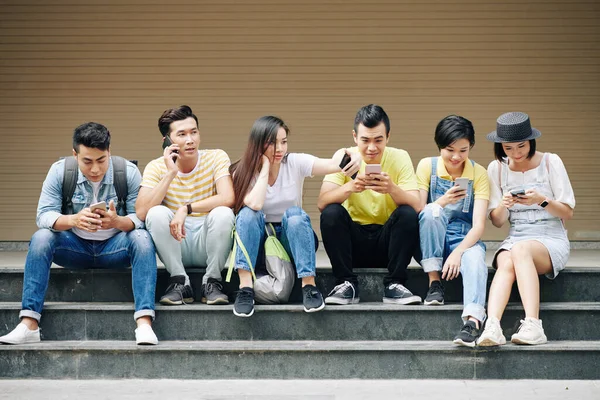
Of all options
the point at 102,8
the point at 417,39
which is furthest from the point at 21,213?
the point at 417,39

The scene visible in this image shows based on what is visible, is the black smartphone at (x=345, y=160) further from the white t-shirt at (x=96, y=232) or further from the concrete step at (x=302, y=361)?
the white t-shirt at (x=96, y=232)

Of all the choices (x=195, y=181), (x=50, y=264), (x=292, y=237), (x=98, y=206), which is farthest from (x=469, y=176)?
(x=50, y=264)

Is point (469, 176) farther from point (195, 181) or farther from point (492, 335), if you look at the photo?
point (195, 181)

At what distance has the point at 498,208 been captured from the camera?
534cm

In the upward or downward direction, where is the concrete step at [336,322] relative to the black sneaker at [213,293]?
downward

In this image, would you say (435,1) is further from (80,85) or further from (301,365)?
(301,365)

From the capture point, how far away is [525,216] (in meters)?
5.35

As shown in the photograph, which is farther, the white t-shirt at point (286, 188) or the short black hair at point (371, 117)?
the white t-shirt at point (286, 188)

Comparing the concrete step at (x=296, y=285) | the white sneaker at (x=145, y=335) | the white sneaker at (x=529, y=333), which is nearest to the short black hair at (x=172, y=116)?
the concrete step at (x=296, y=285)

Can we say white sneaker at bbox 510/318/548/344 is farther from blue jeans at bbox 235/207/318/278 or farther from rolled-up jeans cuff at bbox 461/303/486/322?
blue jeans at bbox 235/207/318/278

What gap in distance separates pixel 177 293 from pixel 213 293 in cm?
24

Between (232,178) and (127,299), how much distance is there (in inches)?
43.3

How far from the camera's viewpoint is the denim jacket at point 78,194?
5332 mm

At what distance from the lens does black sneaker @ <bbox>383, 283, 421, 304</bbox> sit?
5.31m
